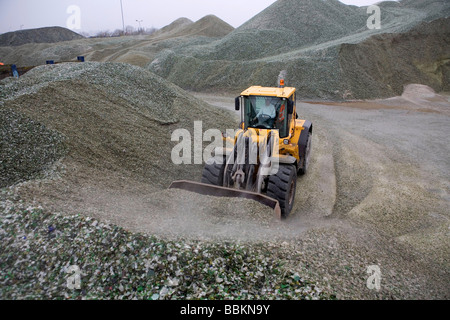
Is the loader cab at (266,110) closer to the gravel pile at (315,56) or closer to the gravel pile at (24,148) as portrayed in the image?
the gravel pile at (24,148)

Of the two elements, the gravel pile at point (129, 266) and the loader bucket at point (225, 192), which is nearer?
the gravel pile at point (129, 266)

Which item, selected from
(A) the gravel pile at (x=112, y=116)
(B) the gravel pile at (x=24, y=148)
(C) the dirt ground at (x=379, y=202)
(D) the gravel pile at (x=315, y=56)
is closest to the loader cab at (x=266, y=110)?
(C) the dirt ground at (x=379, y=202)

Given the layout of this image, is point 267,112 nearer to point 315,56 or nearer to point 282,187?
point 282,187

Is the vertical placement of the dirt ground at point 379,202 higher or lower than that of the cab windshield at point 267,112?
lower

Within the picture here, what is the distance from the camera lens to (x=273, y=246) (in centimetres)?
447

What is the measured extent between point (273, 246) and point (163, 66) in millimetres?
23780

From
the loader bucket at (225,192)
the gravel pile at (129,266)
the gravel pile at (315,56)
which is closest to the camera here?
the gravel pile at (129,266)

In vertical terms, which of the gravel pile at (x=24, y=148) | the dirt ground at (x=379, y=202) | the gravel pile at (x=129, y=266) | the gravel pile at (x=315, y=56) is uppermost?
the gravel pile at (x=315, y=56)

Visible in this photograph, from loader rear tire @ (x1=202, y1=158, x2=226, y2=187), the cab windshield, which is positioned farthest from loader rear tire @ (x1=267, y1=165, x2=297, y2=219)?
the cab windshield

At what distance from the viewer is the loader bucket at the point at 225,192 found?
5727mm

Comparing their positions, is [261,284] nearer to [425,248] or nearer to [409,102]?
[425,248]

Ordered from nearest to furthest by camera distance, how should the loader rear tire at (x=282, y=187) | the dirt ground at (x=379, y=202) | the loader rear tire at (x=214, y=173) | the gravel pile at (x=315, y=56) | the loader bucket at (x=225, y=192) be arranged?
the dirt ground at (x=379, y=202) < the loader bucket at (x=225, y=192) < the loader rear tire at (x=282, y=187) < the loader rear tire at (x=214, y=173) < the gravel pile at (x=315, y=56)

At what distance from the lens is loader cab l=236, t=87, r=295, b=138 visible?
23.4 feet

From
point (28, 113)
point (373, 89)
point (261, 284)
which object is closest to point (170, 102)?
point (28, 113)
